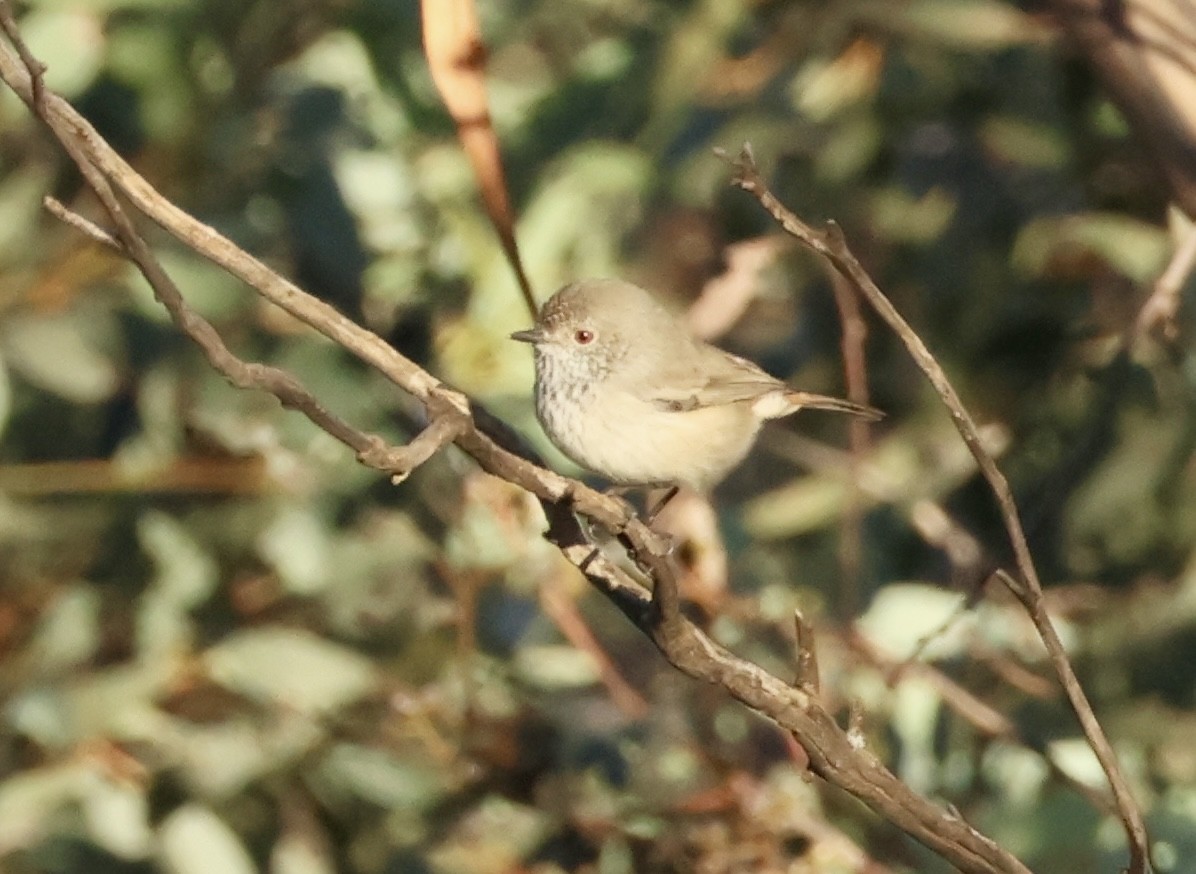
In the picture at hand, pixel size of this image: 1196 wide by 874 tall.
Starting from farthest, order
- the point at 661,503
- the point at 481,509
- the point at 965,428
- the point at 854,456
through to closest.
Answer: the point at 854,456 < the point at 661,503 < the point at 481,509 < the point at 965,428

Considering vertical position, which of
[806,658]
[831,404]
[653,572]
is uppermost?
[831,404]

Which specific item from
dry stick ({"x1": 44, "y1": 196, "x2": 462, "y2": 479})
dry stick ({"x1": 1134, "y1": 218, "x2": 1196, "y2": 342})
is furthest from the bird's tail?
dry stick ({"x1": 44, "y1": 196, "x2": 462, "y2": 479})

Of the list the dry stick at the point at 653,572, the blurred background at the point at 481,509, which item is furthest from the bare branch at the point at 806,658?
the blurred background at the point at 481,509

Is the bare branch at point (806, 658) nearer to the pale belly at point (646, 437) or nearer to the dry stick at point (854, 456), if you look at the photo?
the pale belly at point (646, 437)

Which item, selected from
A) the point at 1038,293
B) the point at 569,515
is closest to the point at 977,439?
the point at 569,515

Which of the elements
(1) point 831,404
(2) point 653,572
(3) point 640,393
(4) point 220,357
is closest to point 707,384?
(3) point 640,393

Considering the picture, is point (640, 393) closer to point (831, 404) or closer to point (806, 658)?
Result: point (831, 404)

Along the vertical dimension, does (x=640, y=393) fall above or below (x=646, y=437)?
above
